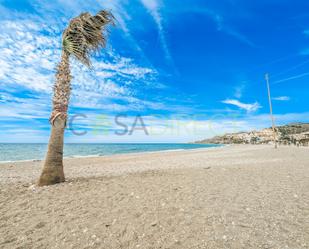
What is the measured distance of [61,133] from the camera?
9.20 meters

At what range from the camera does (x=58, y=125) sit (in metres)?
9.09

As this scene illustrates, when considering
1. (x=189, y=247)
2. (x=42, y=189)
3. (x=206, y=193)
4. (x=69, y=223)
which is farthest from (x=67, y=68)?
(x=189, y=247)

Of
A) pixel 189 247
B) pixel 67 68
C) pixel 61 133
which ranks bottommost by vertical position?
pixel 189 247

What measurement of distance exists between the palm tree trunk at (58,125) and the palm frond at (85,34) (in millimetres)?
634

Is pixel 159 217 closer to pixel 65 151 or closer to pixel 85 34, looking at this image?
pixel 85 34

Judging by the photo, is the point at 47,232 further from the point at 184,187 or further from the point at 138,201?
the point at 184,187

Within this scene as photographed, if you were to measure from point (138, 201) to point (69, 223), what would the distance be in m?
2.06

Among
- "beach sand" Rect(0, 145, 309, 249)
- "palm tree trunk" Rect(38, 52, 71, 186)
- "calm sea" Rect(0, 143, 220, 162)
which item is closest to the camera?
"beach sand" Rect(0, 145, 309, 249)

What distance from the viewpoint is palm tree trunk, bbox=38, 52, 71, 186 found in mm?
9092

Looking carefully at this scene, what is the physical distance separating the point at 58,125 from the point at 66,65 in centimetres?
255

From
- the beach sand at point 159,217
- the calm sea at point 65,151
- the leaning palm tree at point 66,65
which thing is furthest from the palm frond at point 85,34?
the calm sea at point 65,151

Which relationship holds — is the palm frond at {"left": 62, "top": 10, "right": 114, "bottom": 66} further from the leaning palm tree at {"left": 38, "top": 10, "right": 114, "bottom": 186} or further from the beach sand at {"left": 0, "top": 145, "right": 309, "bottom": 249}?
the beach sand at {"left": 0, "top": 145, "right": 309, "bottom": 249}

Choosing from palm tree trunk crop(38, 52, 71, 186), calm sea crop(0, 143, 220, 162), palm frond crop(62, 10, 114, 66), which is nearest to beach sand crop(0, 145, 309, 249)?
palm tree trunk crop(38, 52, 71, 186)

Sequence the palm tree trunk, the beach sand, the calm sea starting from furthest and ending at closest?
1. the calm sea
2. the palm tree trunk
3. the beach sand
